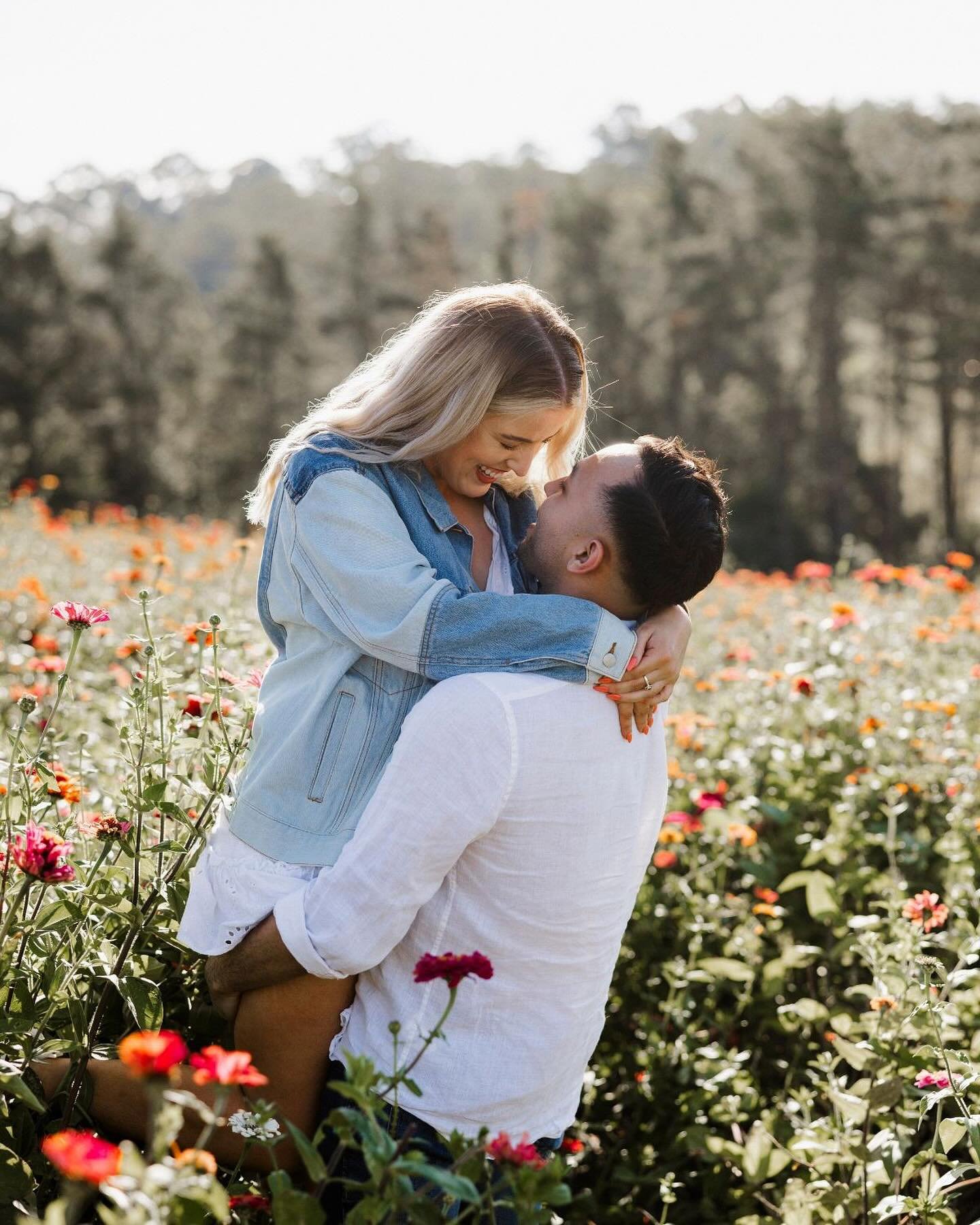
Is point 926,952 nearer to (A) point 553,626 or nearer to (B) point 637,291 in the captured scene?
(A) point 553,626

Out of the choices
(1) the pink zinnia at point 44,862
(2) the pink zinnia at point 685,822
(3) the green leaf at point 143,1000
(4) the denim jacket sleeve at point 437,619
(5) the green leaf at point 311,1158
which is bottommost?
(2) the pink zinnia at point 685,822

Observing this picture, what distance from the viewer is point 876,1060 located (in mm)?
2355

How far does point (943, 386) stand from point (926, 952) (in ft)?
86.5

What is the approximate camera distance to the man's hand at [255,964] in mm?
1785

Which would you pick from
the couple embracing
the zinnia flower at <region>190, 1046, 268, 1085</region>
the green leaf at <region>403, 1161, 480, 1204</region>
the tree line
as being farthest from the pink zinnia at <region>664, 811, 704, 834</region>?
the tree line

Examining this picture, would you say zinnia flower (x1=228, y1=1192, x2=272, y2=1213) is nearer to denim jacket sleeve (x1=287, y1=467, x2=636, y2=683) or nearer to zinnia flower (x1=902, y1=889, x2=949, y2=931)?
denim jacket sleeve (x1=287, y1=467, x2=636, y2=683)

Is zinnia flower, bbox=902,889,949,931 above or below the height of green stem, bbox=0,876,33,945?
below

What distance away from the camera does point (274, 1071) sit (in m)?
1.83

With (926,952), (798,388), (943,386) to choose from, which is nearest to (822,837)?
(926,952)

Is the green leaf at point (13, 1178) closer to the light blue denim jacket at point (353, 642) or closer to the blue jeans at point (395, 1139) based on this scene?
the blue jeans at point (395, 1139)

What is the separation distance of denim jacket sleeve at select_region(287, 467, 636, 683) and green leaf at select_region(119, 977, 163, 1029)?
2.01 ft

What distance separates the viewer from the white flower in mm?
1381

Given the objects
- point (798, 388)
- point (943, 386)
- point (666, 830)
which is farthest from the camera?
point (798, 388)

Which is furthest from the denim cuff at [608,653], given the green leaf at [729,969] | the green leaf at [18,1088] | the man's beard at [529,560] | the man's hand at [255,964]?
the green leaf at [729,969]
